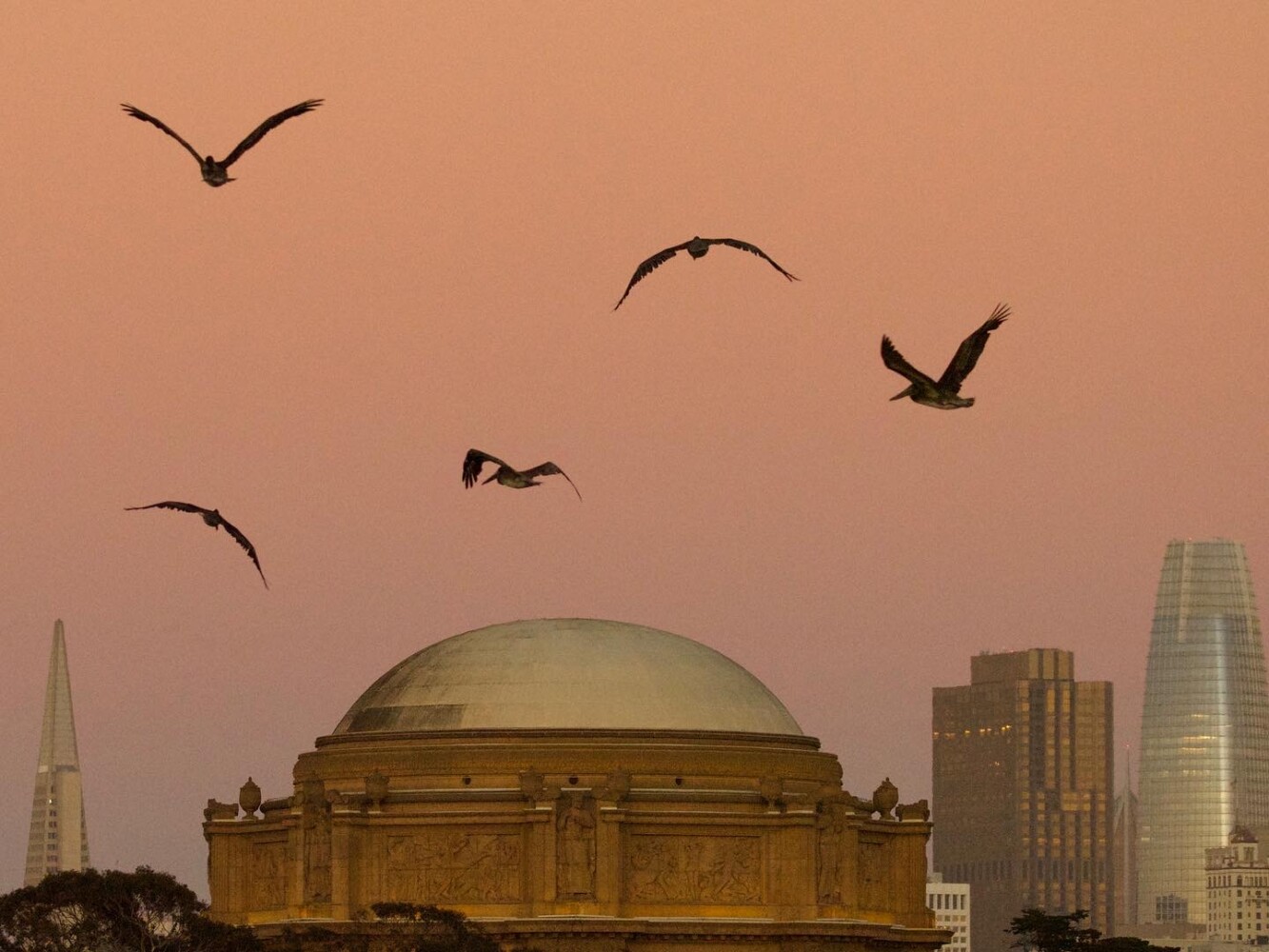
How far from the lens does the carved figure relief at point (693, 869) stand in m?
149

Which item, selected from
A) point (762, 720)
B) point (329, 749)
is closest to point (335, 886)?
point (329, 749)

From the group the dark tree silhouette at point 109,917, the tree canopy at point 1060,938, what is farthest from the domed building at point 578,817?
the tree canopy at point 1060,938

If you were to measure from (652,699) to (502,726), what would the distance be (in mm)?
5533

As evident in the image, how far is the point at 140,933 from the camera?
136 metres

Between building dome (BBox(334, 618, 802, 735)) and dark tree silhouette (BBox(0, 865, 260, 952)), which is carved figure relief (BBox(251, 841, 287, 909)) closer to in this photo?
building dome (BBox(334, 618, 802, 735))

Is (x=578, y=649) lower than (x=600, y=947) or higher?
higher

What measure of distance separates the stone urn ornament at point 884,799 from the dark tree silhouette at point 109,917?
27.4 metres

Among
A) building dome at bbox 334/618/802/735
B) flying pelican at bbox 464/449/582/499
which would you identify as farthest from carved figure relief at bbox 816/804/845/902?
flying pelican at bbox 464/449/582/499

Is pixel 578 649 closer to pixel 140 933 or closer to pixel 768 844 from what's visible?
pixel 768 844

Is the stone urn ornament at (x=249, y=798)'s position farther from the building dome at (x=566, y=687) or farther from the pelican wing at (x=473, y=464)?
the pelican wing at (x=473, y=464)

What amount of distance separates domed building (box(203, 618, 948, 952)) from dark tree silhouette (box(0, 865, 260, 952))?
32.6 ft

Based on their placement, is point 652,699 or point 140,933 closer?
point 140,933

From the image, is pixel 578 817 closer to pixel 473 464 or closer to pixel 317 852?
pixel 317 852

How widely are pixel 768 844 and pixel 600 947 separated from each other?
7145mm
